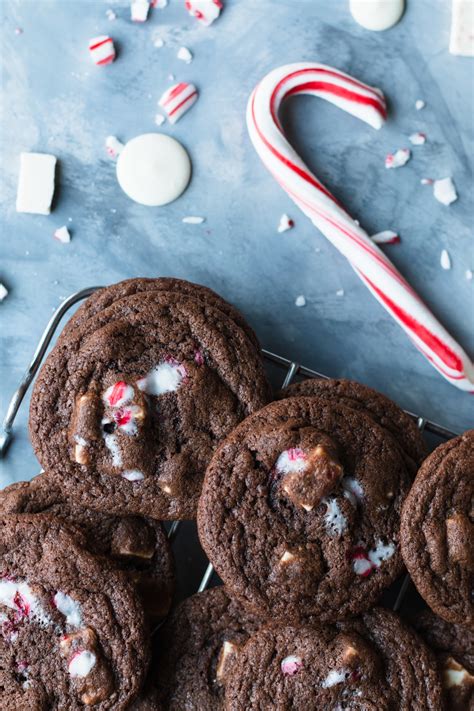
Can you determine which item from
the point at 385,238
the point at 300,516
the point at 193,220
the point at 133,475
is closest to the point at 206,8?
the point at 193,220

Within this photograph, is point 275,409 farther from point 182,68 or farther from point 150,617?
point 182,68

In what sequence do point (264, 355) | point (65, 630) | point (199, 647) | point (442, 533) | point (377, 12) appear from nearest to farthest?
point (442, 533) < point (65, 630) < point (199, 647) < point (264, 355) < point (377, 12)

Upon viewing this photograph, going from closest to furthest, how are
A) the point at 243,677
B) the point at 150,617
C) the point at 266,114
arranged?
1. the point at 243,677
2. the point at 150,617
3. the point at 266,114

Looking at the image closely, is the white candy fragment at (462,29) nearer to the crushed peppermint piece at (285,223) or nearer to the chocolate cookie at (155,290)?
the crushed peppermint piece at (285,223)

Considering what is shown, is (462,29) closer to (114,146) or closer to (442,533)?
(114,146)

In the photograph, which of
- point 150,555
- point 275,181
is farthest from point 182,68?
point 150,555

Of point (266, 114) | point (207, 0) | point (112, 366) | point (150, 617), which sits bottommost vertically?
point (150, 617)

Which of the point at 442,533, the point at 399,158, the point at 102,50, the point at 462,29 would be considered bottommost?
the point at 442,533
